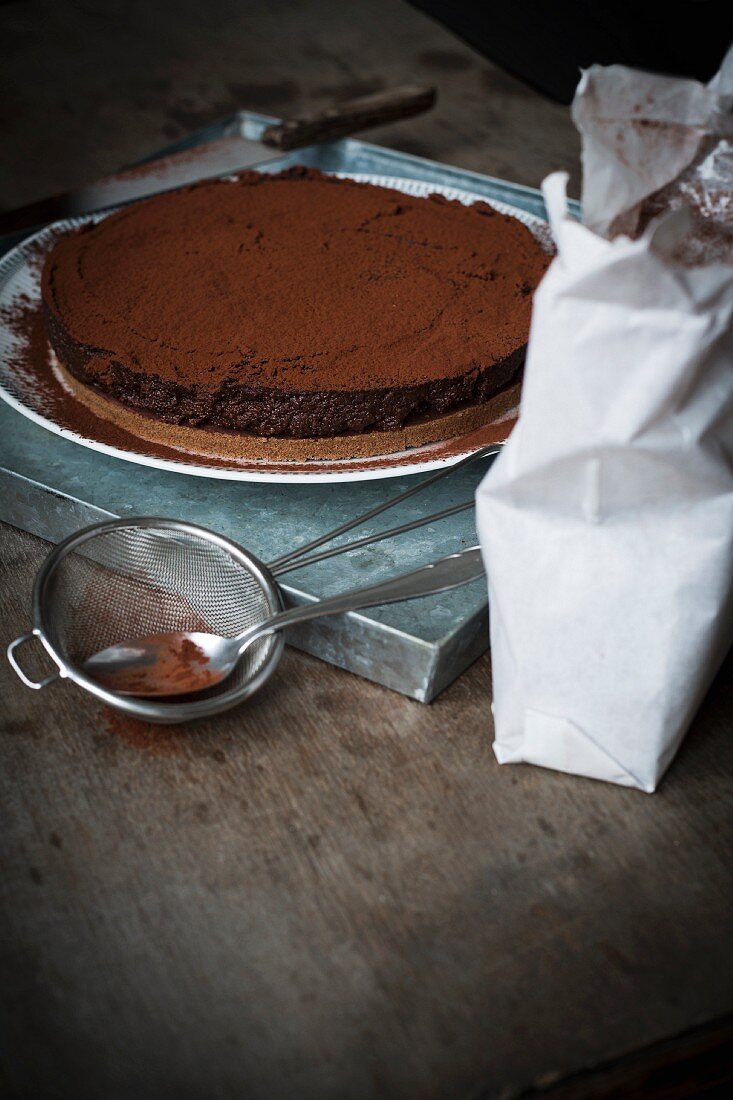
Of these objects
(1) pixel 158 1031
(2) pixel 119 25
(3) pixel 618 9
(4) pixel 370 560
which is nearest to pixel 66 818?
(1) pixel 158 1031

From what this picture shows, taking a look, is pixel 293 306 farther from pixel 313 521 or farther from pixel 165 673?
pixel 165 673

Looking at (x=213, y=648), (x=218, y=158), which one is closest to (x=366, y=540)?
(x=213, y=648)

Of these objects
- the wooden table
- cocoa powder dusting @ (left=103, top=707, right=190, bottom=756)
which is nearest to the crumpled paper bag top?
the wooden table

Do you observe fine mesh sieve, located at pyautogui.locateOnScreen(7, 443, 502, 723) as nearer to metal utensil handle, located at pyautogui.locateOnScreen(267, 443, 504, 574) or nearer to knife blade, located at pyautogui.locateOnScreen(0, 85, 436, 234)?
metal utensil handle, located at pyautogui.locateOnScreen(267, 443, 504, 574)

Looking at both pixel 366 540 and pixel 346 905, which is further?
pixel 366 540

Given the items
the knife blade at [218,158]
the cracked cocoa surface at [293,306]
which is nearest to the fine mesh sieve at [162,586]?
the cracked cocoa surface at [293,306]

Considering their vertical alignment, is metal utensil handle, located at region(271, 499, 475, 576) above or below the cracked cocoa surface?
below
